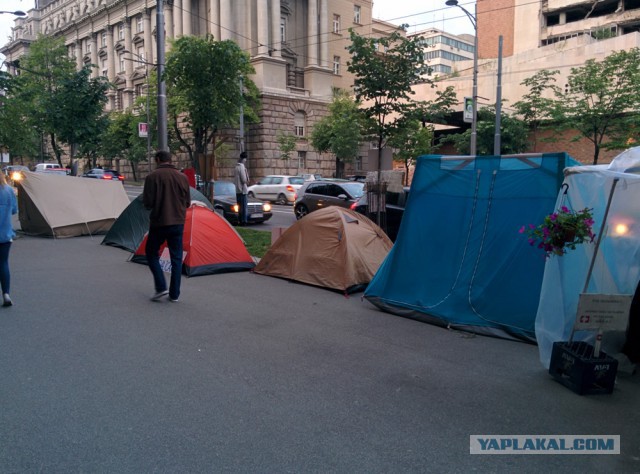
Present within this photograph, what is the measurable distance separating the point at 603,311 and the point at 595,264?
2.18 ft

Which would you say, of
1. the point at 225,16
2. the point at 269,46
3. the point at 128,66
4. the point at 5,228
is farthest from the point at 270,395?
the point at 128,66

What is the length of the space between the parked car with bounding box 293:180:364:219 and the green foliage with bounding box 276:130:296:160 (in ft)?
71.0

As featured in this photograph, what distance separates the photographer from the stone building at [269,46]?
4288cm

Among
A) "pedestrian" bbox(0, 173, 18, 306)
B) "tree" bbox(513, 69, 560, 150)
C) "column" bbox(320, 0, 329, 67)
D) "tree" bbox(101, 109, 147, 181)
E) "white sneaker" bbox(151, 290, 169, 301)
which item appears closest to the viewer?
"pedestrian" bbox(0, 173, 18, 306)

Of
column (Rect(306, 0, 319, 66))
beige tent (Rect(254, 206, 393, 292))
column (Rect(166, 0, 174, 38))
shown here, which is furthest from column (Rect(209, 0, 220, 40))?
beige tent (Rect(254, 206, 393, 292))

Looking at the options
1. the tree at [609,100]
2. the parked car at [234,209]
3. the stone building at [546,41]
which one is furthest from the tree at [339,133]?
the parked car at [234,209]

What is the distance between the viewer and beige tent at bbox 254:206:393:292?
855cm

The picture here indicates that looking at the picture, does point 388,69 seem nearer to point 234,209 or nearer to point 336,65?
point 234,209

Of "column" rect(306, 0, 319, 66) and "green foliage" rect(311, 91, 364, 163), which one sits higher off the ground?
"column" rect(306, 0, 319, 66)

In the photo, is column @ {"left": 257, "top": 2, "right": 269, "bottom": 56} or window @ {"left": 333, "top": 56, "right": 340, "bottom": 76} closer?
column @ {"left": 257, "top": 2, "right": 269, "bottom": 56}

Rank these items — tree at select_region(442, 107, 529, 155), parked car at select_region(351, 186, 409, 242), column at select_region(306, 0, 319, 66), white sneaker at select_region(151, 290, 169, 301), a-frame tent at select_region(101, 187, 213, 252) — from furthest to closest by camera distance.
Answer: column at select_region(306, 0, 319, 66) → tree at select_region(442, 107, 529, 155) → parked car at select_region(351, 186, 409, 242) → a-frame tent at select_region(101, 187, 213, 252) → white sneaker at select_region(151, 290, 169, 301)

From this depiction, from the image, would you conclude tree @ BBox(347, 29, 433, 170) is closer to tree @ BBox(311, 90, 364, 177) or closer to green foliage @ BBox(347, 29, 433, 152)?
green foliage @ BBox(347, 29, 433, 152)

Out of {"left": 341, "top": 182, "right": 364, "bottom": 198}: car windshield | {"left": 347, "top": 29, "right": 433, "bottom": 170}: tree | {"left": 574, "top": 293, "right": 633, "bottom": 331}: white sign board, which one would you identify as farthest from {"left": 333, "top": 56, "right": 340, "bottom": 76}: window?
{"left": 574, "top": 293, "right": 633, "bottom": 331}: white sign board

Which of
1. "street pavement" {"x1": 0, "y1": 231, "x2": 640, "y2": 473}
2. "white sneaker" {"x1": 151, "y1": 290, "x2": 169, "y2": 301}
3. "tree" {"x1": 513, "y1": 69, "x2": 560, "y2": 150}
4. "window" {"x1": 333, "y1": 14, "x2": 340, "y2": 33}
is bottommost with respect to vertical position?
"street pavement" {"x1": 0, "y1": 231, "x2": 640, "y2": 473}
